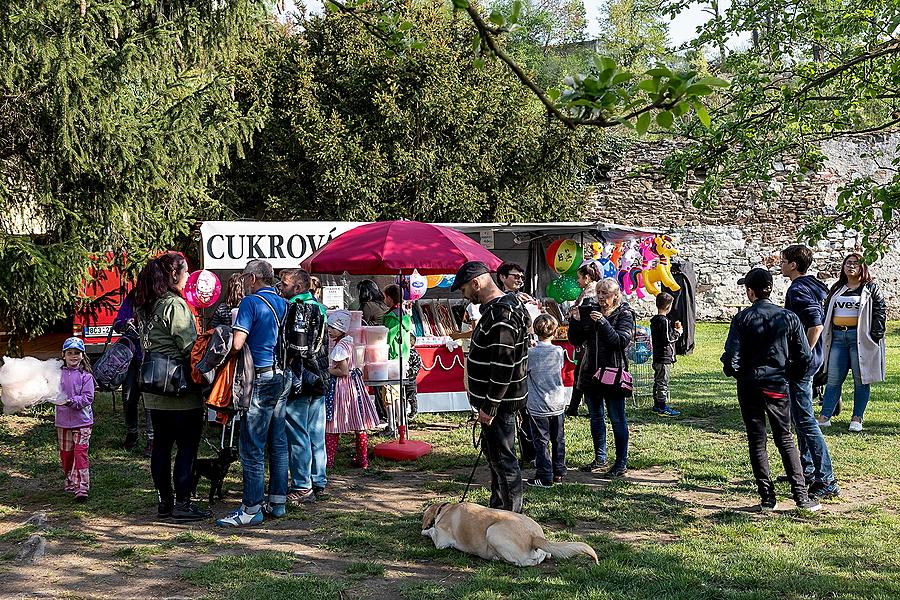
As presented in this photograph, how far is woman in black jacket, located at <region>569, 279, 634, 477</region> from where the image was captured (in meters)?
6.82

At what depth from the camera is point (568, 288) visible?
37.9 ft

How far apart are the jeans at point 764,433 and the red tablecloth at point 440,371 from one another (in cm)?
424

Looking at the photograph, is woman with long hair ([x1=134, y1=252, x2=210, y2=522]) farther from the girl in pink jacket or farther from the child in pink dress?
the child in pink dress

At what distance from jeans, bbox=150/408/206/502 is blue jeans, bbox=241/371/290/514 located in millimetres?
410

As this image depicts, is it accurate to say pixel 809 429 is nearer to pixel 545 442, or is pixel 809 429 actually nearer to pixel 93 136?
pixel 545 442

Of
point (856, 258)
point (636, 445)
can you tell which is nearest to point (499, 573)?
point (636, 445)

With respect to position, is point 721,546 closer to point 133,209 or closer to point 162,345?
point 162,345

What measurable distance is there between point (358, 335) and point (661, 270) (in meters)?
5.13

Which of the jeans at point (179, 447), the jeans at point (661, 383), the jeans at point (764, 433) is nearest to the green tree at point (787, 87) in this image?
the jeans at point (661, 383)

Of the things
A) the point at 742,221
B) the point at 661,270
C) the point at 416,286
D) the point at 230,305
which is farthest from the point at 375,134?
the point at 742,221

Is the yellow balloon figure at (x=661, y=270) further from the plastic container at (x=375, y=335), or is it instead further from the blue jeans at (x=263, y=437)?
the blue jeans at (x=263, y=437)

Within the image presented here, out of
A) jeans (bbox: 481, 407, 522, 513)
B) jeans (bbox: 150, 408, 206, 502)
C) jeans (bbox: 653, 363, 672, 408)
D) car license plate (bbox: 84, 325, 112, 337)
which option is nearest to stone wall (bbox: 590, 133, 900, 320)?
jeans (bbox: 653, 363, 672, 408)

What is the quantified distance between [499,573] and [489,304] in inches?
59.0

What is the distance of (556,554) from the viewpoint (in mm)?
4781
